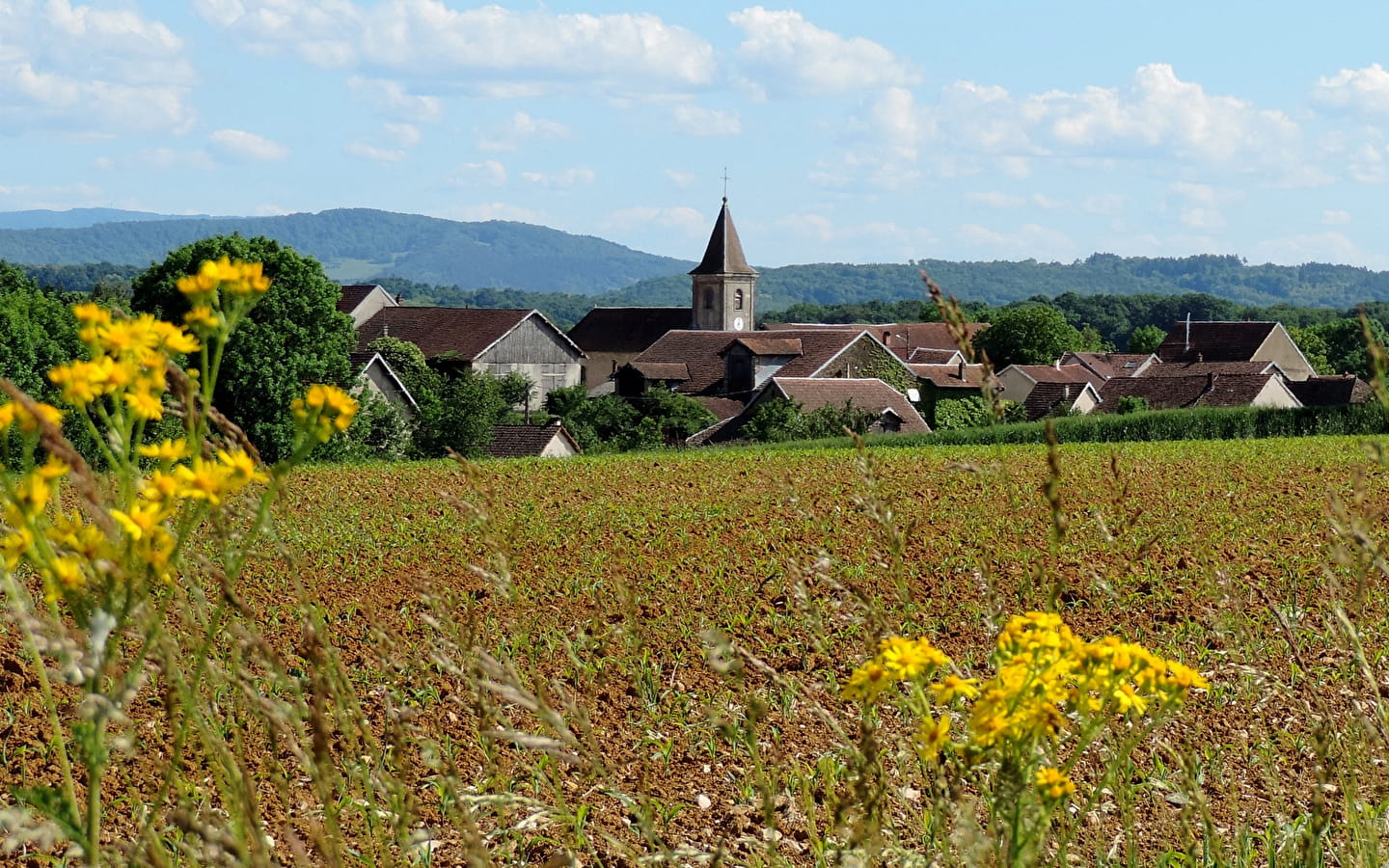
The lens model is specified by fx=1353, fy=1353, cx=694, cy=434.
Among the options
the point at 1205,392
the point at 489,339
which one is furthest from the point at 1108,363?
the point at 489,339

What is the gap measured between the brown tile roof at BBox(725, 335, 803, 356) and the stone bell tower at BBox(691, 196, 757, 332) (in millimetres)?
28317

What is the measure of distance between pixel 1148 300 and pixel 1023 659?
608 feet

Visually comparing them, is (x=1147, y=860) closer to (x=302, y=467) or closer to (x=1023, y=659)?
(x=1023, y=659)

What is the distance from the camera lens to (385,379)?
51.8 m

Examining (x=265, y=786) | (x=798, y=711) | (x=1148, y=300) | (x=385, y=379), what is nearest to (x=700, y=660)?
(x=798, y=711)

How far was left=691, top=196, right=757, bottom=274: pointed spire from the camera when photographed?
98438mm

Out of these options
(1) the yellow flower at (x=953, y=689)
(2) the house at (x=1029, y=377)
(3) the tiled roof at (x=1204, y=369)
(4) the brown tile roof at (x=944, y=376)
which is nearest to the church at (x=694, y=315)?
(2) the house at (x=1029, y=377)

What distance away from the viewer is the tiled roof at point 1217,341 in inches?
3241

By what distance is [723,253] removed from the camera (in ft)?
325

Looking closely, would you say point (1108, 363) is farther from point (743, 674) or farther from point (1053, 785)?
point (1053, 785)

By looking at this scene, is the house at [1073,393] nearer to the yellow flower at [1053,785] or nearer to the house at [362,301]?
the house at [362,301]

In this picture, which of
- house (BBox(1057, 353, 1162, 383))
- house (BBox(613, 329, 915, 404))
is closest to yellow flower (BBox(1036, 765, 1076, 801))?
house (BBox(613, 329, 915, 404))

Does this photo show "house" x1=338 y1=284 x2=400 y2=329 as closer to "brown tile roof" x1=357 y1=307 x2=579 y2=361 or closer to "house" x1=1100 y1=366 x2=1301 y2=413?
"brown tile roof" x1=357 y1=307 x2=579 y2=361

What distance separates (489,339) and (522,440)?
2390 cm
